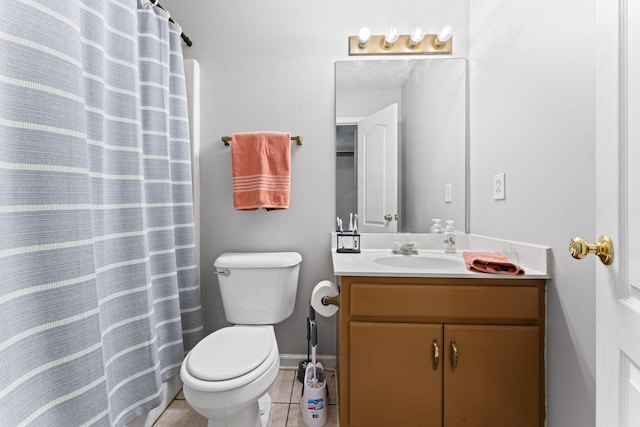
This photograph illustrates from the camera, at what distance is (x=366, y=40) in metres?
1.60

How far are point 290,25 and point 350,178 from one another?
38.5 inches

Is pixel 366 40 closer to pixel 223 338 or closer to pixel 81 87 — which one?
pixel 81 87

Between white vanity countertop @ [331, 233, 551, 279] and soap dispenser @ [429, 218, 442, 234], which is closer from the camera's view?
white vanity countertop @ [331, 233, 551, 279]

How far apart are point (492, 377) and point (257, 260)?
1121 mm

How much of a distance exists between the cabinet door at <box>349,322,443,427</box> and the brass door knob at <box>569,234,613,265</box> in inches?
23.0

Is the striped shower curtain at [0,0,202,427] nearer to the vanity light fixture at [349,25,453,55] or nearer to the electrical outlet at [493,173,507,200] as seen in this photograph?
the vanity light fixture at [349,25,453,55]

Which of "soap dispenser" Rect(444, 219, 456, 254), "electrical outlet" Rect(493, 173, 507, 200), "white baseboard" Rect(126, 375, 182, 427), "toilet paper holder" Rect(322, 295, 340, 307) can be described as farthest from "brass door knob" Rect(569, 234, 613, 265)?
"white baseboard" Rect(126, 375, 182, 427)

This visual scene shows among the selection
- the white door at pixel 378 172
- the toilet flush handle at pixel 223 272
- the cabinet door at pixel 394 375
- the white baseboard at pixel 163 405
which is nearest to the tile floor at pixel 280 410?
the white baseboard at pixel 163 405

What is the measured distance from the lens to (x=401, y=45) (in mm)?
1626

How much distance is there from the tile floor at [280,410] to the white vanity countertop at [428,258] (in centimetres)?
74

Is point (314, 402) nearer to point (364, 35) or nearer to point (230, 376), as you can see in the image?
point (230, 376)

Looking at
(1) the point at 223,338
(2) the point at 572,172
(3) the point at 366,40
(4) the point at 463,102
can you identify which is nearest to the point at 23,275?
(1) the point at 223,338

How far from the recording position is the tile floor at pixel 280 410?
1.30 meters

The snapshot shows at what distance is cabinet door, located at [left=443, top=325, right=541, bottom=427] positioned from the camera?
40.3 inches
